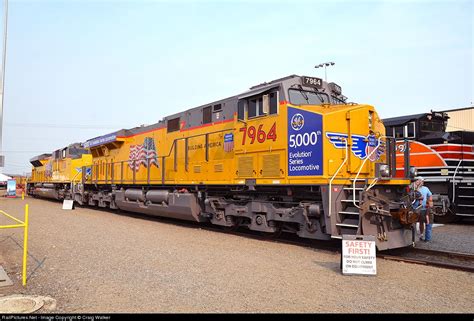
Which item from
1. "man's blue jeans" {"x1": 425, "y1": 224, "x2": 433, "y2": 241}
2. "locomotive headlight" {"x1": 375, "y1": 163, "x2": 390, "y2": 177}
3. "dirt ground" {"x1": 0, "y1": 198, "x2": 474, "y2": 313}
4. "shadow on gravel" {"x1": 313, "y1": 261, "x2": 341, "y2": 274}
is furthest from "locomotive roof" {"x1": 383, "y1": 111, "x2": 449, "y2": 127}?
"shadow on gravel" {"x1": 313, "y1": 261, "x2": 341, "y2": 274}

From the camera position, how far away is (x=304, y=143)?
8344 mm

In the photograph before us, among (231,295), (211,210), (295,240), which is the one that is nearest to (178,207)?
(211,210)

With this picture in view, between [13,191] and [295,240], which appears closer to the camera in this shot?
[295,240]

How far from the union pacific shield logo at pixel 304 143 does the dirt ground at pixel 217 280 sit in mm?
1789

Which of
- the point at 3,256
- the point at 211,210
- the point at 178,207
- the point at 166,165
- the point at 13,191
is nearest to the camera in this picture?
the point at 3,256

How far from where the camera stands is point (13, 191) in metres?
34.8

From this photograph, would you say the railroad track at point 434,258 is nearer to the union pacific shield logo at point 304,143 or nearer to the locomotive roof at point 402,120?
the union pacific shield logo at point 304,143

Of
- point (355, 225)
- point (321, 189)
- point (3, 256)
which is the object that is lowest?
point (3, 256)

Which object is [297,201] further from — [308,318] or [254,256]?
[308,318]

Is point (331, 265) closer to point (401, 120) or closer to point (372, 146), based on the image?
point (372, 146)

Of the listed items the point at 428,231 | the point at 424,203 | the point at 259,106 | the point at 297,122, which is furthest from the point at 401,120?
the point at 297,122

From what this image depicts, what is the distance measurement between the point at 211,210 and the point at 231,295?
6.26 meters

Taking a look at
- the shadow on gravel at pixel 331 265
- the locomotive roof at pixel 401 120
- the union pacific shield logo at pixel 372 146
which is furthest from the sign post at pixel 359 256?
the locomotive roof at pixel 401 120

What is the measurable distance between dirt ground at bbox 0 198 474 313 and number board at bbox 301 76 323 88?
13.0 feet
